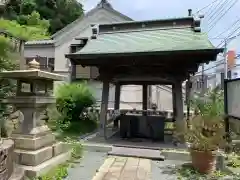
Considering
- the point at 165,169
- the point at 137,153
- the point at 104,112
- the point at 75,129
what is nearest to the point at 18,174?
the point at 165,169

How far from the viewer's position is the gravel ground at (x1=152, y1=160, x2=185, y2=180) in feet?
17.1

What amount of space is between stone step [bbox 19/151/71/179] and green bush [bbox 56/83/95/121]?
525 cm

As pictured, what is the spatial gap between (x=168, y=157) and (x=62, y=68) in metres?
13.1

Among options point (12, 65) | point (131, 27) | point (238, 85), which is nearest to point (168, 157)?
point (238, 85)

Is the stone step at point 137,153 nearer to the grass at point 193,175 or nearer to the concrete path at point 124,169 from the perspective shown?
the concrete path at point 124,169

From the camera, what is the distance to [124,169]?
5.46 metres

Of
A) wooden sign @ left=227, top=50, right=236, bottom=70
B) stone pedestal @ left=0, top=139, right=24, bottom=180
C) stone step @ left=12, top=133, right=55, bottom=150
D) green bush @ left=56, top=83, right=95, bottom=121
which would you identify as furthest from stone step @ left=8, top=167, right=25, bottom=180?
wooden sign @ left=227, top=50, right=236, bottom=70

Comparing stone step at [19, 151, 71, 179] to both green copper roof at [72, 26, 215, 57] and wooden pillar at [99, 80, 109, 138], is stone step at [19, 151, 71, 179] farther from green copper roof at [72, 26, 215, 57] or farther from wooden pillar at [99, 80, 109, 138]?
green copper roof at [72, 26, 215, 57]

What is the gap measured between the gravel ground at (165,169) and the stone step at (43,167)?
2.04 meters

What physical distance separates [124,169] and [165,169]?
37.1 inches

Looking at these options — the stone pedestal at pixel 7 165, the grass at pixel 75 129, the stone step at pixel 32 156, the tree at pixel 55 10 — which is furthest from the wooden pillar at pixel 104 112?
the tree at pixel 55 10

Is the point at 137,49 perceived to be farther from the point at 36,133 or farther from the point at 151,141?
the point at 36,133

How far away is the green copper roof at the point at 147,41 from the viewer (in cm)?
697

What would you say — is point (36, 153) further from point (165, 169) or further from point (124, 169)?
point (165, 169)
